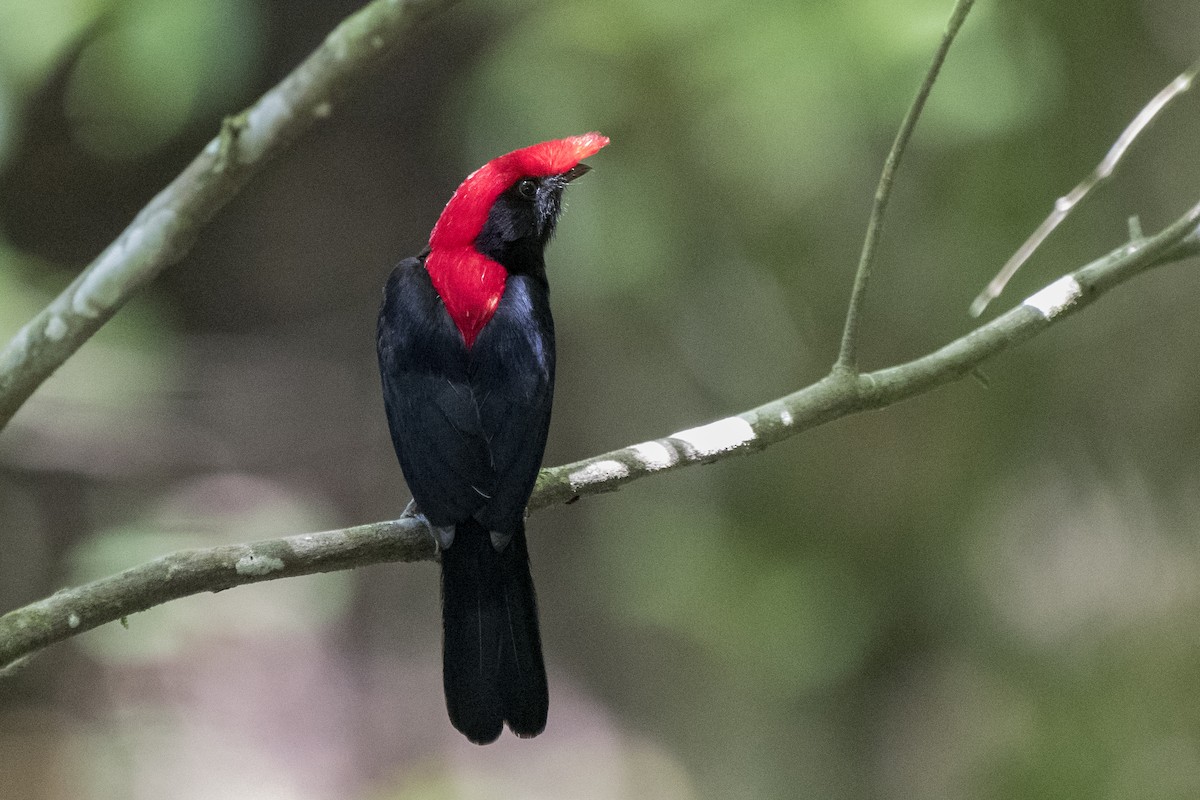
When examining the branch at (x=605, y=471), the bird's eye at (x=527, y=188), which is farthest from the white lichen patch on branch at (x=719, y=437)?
the bird's eye at (x=527, y=188)

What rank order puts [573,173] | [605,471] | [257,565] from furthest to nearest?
[573,173] < [605,471] < [257,565]

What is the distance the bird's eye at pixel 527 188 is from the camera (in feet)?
9.37

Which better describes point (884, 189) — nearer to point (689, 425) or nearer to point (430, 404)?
point (430, 404)

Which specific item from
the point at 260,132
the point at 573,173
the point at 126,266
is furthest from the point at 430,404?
the point at 260,132

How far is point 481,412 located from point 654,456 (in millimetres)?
409

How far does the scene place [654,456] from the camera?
2.31m

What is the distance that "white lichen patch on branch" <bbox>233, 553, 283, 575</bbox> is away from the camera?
1.97 metres

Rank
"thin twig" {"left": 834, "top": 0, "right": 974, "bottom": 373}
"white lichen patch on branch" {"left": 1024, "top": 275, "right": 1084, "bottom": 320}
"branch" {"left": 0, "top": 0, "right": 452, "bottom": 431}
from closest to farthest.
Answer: "branch" {"left": 0, "top": 0, "right": 452, "bottom": 431}, "thin twig" {"left": 834, "top": 0, "right": 974, "bottom": 373}, "white lichen patch on branch" {"left": 1024, "top": 275, "right": 1084, "bottom": 320}

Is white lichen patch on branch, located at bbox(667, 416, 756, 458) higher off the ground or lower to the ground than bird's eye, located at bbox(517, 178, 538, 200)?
lower

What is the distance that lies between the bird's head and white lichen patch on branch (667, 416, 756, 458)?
693 millimetres

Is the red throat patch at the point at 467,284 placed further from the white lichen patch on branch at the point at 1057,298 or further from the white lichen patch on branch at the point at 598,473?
the white lichen patch on branch at the point at 1057,298

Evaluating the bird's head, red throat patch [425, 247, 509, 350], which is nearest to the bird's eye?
the bird's head

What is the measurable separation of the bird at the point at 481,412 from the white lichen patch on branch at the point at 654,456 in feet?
0.72

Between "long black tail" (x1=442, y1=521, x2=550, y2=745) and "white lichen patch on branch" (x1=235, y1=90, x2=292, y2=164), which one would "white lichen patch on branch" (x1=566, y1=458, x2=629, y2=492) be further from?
"white lichen patch on branch" (x1=235, y1=90, x2=292, y2=164)
